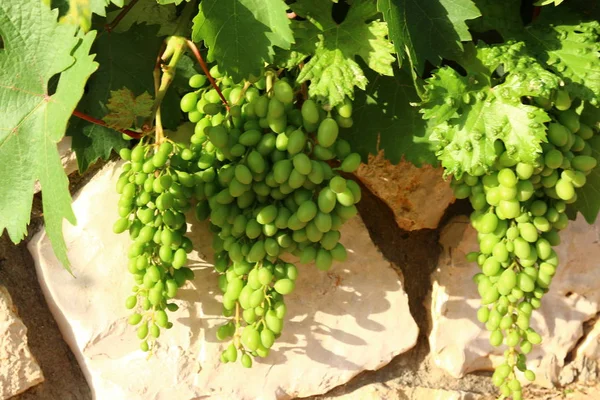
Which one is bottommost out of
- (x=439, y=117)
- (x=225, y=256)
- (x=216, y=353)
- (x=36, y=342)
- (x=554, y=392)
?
(x=554, y=392)

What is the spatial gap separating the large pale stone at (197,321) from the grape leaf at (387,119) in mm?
229

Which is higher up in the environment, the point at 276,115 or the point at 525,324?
the point at 276,115

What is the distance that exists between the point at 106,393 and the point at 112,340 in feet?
0.32

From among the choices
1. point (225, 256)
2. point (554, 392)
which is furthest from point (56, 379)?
point (554, 392)

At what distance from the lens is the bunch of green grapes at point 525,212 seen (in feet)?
2.88

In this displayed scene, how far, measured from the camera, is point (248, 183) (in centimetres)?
84

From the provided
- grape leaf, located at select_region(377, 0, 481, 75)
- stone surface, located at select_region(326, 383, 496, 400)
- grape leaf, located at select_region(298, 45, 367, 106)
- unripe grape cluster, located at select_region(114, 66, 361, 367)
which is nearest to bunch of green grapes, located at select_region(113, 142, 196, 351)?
unripe grape cluster, located at select_region(114, 66, 361, 367)

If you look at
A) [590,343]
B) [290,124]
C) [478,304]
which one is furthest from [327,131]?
[590,343]

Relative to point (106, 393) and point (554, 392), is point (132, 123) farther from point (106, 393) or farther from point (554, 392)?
point (554, 392)

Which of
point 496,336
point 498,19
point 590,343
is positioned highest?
point 498,19

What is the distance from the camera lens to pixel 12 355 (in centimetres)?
103

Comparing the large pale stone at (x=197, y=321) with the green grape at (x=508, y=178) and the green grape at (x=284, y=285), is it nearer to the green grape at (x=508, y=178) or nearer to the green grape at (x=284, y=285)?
the green grape at (x=284, y=285)

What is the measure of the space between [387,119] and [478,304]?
1.61 feet

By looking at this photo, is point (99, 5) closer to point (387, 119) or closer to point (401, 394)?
point (387, 119)
